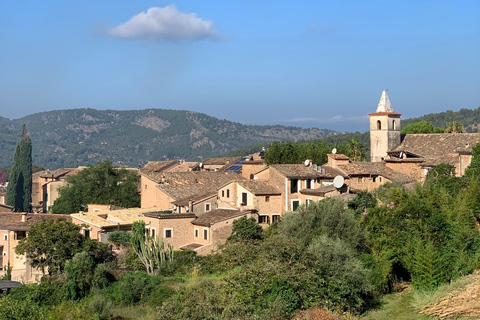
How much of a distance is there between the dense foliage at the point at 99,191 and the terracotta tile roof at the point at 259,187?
15.7 meters

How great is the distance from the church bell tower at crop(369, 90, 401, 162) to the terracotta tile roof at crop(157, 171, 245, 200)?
9.76 meters

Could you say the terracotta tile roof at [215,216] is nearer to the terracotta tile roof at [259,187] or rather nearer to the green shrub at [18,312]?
the terracotta tile roof at [259,187]

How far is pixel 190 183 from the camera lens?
138ft

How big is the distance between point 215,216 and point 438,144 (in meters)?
17.0

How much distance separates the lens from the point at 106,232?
116ft

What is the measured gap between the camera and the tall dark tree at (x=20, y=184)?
2848 inches

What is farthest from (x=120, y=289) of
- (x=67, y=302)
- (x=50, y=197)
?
(x=50, y=197)

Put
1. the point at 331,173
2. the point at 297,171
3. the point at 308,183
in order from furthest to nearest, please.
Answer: the point at 331,173 < the point at 297,171 < the point at 308,183

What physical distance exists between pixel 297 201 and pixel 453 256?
12.5m

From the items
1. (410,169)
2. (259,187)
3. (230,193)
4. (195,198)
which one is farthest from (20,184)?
(410,169)

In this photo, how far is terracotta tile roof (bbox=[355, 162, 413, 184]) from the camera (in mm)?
37125

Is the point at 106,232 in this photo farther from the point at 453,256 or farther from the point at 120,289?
the point at 453,256

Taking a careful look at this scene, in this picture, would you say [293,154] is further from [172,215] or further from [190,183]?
[172,215]

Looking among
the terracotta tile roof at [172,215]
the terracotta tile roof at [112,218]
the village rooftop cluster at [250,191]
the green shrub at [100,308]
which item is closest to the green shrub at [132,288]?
the green shrub at [100,308]
